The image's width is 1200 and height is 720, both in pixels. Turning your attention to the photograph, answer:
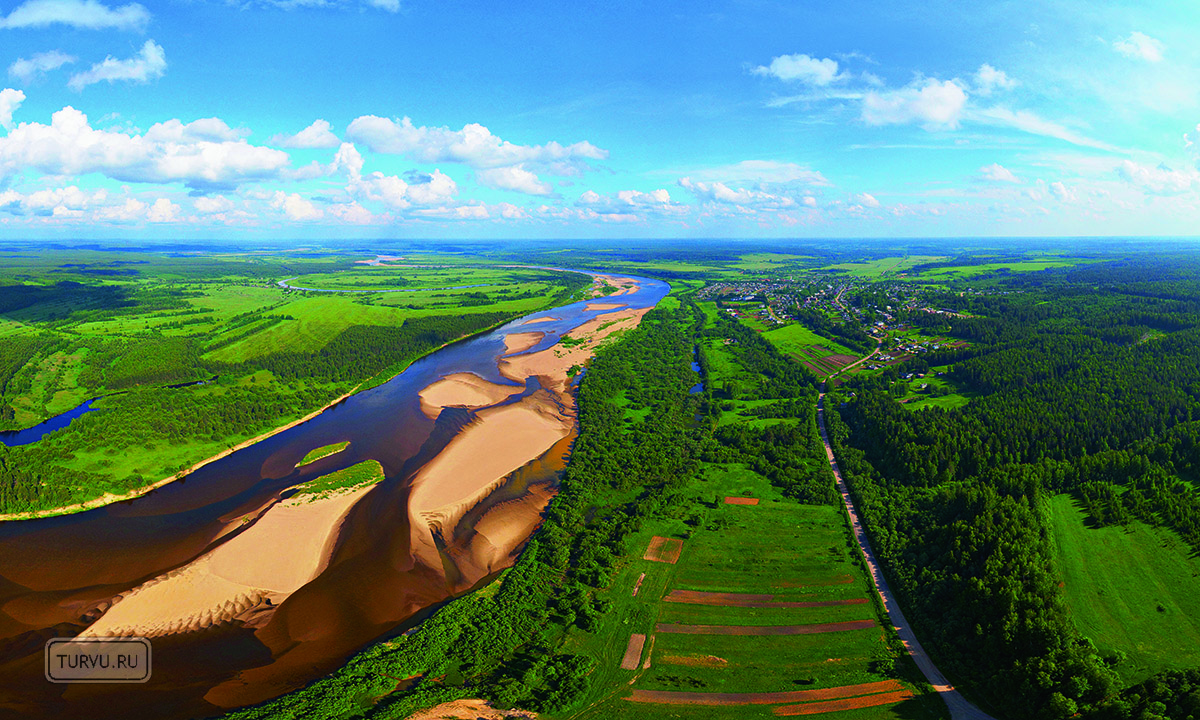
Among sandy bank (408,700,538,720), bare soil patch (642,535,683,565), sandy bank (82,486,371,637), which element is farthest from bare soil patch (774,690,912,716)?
sandy bank (82,486,371,637)

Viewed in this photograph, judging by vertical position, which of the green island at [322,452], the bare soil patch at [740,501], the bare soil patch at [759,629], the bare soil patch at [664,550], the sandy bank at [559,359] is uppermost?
the sandy bank at [559,359]

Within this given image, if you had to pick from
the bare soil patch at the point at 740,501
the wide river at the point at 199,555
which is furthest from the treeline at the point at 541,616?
the bare soil patch at the point at 740,501

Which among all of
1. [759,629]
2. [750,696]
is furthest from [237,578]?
[759,629]

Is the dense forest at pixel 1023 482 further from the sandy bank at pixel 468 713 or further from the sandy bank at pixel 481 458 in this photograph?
the sandy bank at pixel 481 458

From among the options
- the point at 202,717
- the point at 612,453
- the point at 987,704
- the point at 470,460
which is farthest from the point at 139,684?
the point at 987,704

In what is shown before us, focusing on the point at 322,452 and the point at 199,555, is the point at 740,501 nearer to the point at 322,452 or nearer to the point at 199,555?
the point at 199,555

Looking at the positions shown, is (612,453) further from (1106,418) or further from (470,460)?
(1106,418)

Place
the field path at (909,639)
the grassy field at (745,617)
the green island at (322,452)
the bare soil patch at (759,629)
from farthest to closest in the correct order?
the green island at (322,452) < the bare soil patch at (759,629) < the grassy field at (745,617) < the field path at (909,639)
